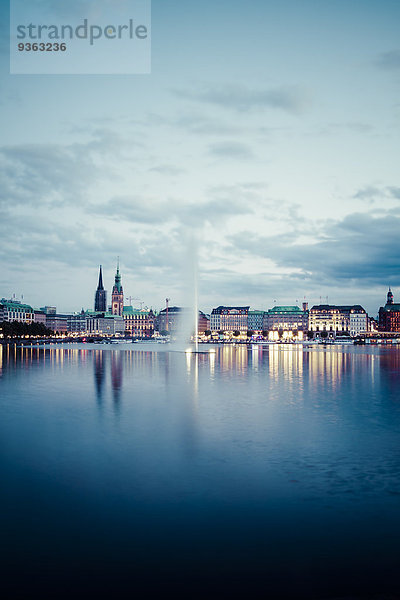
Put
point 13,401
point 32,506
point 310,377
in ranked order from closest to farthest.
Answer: point 32,506
point 13,401
point 310,377

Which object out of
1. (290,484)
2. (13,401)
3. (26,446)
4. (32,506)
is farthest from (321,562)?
(13,401)

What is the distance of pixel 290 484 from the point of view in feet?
49.9

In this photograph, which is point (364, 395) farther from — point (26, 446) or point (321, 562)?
point (321, 562)

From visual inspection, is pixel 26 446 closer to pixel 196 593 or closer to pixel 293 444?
pixel 293 444

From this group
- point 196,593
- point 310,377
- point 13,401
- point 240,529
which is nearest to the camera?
point 196,593

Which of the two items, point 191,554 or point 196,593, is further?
point 191,554

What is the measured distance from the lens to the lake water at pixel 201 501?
32.0 feet

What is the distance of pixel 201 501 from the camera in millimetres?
13805

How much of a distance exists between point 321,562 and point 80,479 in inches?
318

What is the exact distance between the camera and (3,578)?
9.66 metres

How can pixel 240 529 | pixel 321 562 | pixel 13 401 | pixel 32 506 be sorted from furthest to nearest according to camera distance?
pixel 13 401 → pixel 32 506 → pixel 240 529 → pixel 321 562

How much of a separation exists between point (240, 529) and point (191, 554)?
5.33ft

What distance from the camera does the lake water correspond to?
384 inches

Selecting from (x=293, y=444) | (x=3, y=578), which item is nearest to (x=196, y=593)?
(x=3, y=578)
